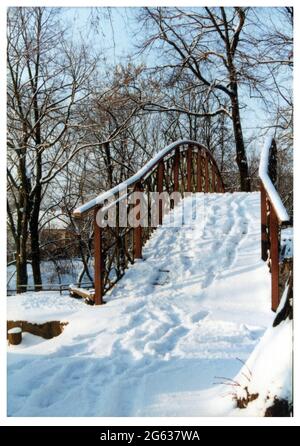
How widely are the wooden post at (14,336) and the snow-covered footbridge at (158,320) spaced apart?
0.37 feet

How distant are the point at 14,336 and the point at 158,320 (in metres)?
1.26

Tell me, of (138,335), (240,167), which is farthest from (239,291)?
(240,167)

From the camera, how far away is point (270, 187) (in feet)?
11.3

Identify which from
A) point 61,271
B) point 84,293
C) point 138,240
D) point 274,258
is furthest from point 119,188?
point 61,271

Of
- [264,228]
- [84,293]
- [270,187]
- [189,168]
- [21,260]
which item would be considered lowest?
[21,260]

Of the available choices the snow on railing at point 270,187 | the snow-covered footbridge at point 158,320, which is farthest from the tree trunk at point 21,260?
the snow on railing at point 270,187

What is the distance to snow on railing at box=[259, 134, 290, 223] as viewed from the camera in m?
2.83

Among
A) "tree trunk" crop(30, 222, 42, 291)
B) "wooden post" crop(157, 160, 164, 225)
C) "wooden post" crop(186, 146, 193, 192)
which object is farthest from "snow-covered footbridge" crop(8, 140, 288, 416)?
"tree trunk" crop(30, 222, 42, 291)

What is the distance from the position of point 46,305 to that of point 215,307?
173 centimetres

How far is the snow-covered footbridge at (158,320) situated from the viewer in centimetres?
226

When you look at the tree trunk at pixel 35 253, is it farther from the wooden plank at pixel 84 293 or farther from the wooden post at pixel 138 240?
the wooden plank at pixel 84 293

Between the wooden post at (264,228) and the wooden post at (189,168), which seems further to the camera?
the wooden post at (189,168)

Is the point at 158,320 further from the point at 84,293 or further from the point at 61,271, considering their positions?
the point at 61,271
